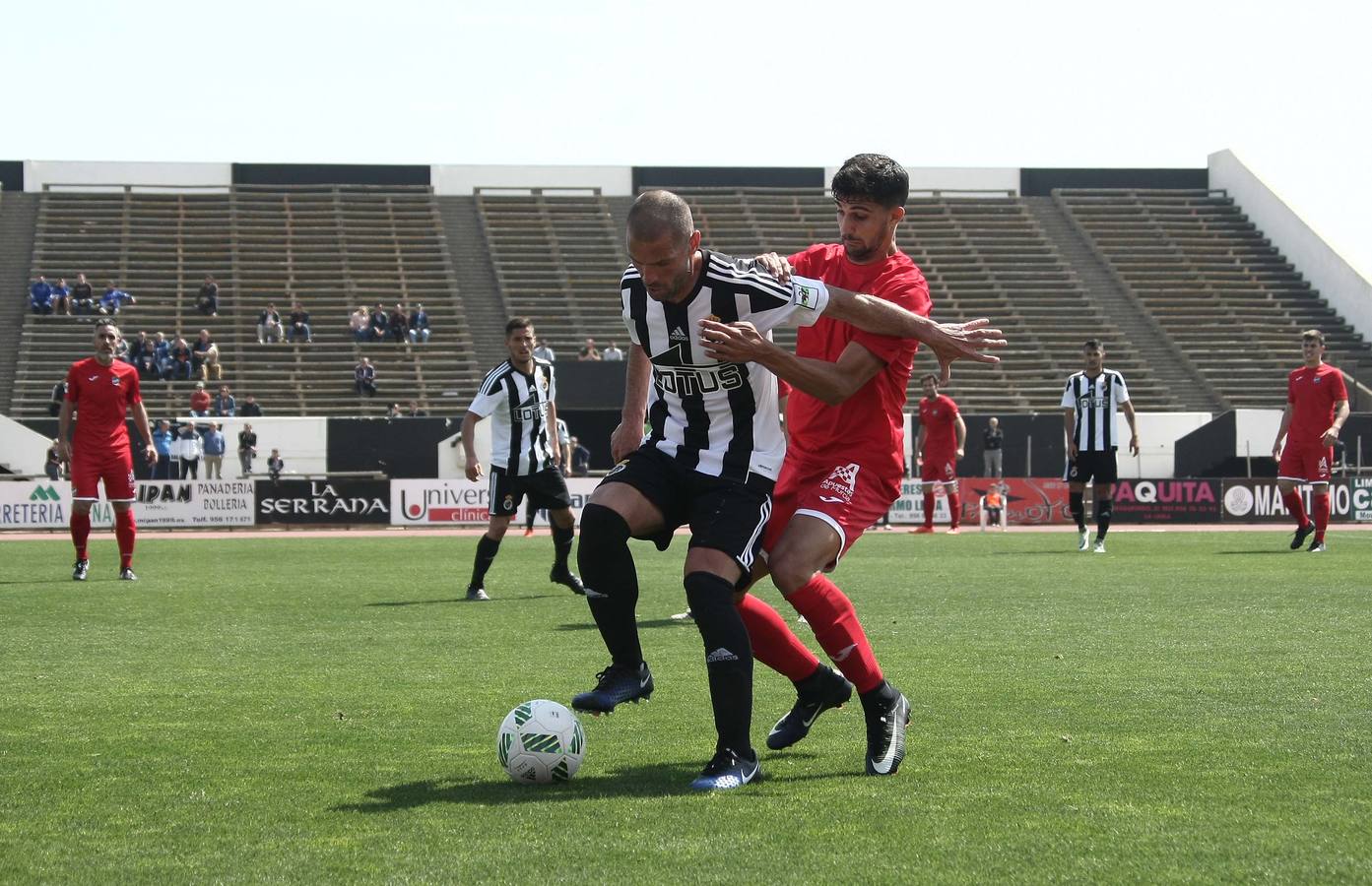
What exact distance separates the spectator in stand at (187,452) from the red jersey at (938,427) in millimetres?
16128

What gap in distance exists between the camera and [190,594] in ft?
42.1

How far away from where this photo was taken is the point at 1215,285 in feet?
152

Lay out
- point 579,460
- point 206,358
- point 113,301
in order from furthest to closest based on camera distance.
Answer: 1. point 113,301
2. point 206,358
3. point 579,460

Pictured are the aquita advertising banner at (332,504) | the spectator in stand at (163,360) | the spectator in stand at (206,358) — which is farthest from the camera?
the spectator in stand at (206,358)

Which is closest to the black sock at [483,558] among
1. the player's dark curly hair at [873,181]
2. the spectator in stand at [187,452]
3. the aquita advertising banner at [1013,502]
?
the player's dark curly hair at [873,181]

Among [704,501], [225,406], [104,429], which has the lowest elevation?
[704,501]

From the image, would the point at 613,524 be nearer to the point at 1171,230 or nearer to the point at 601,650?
the point at 601,650

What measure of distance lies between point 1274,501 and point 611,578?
26.7 m

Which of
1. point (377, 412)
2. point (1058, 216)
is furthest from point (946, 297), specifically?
point (377, 412)

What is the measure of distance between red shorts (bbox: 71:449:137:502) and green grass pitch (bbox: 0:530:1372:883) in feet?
10.7

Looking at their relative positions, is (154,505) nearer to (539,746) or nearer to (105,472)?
(105,472)

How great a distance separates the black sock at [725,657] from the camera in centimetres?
485

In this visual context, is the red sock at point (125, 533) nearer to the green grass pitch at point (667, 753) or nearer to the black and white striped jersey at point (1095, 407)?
the green grass pitch at point (667, 753)

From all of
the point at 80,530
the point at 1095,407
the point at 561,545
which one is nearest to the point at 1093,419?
the point at 1095,407
